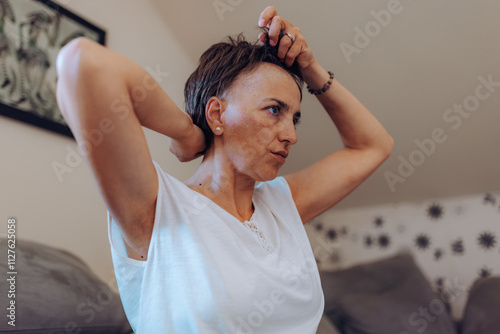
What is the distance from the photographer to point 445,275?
1.55 m

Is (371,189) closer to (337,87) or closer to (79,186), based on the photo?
(337,87)

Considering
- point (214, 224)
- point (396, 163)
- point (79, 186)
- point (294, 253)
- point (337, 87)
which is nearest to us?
point (214, 224)

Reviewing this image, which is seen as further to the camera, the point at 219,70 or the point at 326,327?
the point at 326,327

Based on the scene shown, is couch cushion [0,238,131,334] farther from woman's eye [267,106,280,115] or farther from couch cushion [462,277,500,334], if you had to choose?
couch cushion [462,277,500,334]

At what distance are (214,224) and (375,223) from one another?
4.17 feet

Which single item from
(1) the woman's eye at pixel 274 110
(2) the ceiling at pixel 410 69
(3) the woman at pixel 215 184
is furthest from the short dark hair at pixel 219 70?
(2) the ceiling at pixel 410 69

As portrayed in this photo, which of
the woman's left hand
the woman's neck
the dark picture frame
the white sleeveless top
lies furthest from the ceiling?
the white sleeveless top

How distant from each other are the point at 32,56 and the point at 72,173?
0.39 meters

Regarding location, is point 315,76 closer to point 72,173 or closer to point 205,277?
point 205,277

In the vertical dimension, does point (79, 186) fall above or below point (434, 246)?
above

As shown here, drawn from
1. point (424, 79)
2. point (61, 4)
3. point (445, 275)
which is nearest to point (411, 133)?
point (424, 79)

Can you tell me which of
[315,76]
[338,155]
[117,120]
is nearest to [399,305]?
[338,155]

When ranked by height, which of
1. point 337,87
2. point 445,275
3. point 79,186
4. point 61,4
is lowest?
point 445,275

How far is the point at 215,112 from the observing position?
0.78 meters
